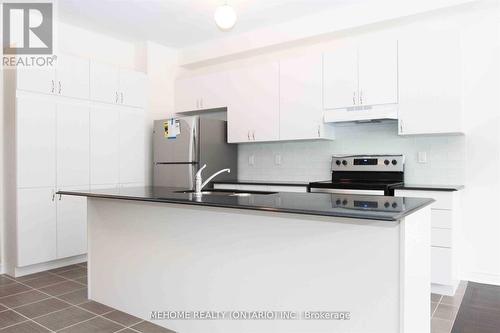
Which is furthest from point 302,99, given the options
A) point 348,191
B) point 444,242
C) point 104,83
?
point 104,83

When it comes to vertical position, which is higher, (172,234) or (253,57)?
(253,57)

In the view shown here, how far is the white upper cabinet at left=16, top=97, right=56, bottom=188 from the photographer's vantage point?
374 centimetres

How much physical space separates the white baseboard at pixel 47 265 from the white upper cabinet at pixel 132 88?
6.18ft

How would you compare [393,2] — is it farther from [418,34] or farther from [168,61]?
[168,61]

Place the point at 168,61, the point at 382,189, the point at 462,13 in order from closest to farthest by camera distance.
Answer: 1. the point at 382,189
2. the point at 462,13
3. the point at 168,61

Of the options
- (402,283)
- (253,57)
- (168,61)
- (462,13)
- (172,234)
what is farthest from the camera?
(168,61)

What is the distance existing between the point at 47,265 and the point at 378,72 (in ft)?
12.7

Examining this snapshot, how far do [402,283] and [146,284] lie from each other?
175cm

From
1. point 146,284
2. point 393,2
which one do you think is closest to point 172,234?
point 146,284

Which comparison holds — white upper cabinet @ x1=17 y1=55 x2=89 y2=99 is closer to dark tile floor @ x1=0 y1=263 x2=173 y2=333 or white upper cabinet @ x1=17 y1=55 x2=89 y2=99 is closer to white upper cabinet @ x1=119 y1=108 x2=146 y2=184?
white upper cabinet @ x1=119 y1=108 x2=146 y2=184

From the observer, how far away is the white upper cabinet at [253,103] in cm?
450

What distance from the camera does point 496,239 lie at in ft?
11.6

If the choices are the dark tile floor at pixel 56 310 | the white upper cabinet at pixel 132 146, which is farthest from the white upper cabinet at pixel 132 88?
the dark tile floor at pixel 56 310

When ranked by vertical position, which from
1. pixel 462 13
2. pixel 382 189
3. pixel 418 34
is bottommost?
pixel 382 189
